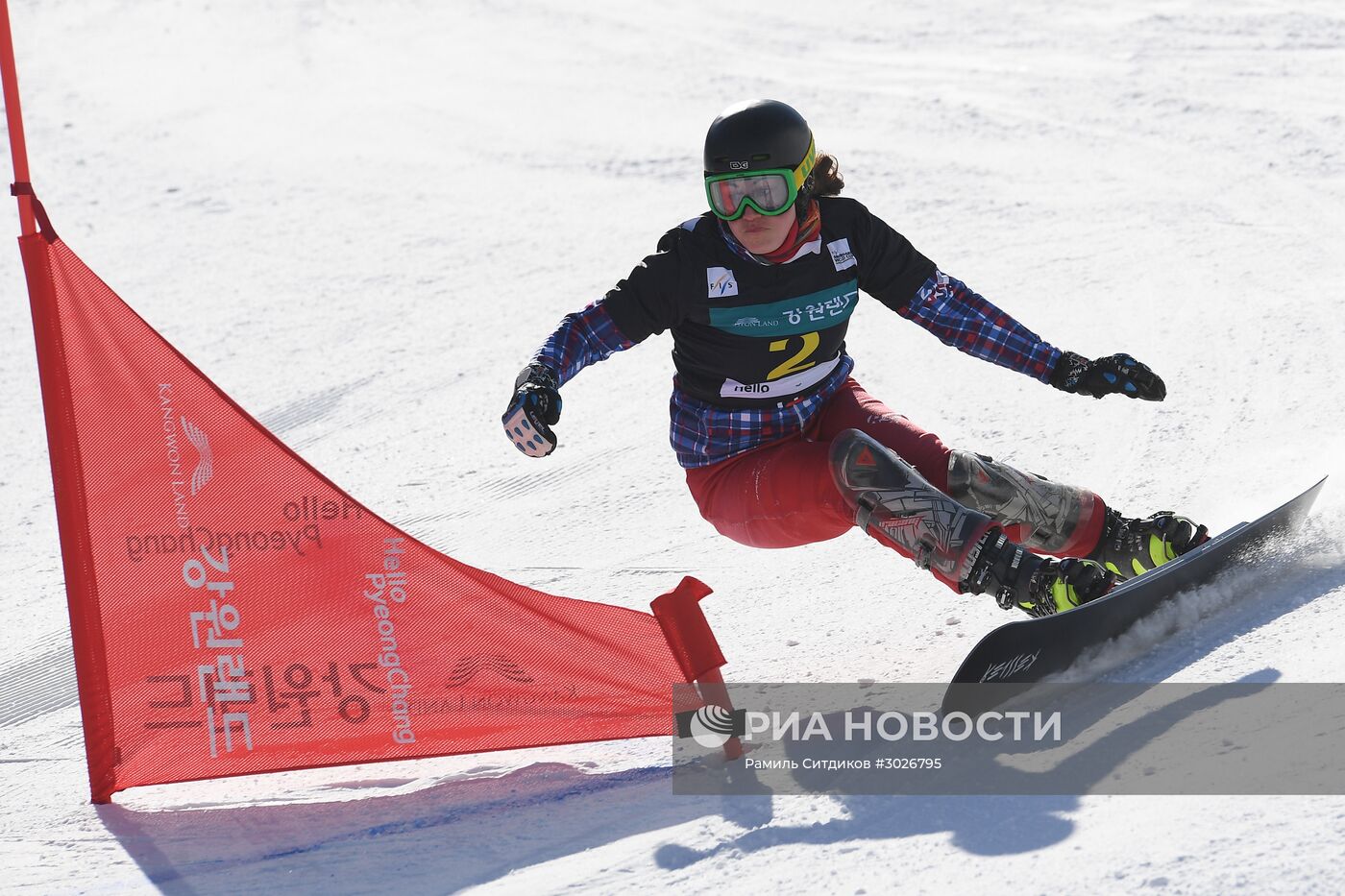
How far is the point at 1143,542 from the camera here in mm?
A: 4066

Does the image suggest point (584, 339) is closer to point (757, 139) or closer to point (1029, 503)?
point (757, 139)

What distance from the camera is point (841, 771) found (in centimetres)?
344

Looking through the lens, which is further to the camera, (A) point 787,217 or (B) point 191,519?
(A) point 787,217

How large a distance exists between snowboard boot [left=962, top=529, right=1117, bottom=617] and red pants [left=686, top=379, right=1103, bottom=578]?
27cm

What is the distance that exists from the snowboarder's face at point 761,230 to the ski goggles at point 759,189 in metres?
0.02

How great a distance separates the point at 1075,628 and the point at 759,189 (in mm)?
1433

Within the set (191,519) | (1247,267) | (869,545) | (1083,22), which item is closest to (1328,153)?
(1247,267)

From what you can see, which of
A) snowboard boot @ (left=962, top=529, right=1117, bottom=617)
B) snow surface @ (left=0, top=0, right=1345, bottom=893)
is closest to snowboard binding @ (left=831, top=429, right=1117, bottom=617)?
snowboard boot @ (left=962, top=529, right=1117, bottom=617)

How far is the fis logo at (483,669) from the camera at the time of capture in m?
3.81

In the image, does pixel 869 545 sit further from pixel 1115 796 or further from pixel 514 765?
pixel 1115 796

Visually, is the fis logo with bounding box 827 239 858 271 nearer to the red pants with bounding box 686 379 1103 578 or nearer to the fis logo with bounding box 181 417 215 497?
the red pants with bounding box 686 379 1103 578

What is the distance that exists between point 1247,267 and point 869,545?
3.11m

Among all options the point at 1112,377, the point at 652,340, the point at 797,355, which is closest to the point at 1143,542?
the point at 1112,377

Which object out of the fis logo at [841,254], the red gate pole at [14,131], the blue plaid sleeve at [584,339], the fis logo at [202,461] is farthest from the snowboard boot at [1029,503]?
the red gate pole at [14,131]
